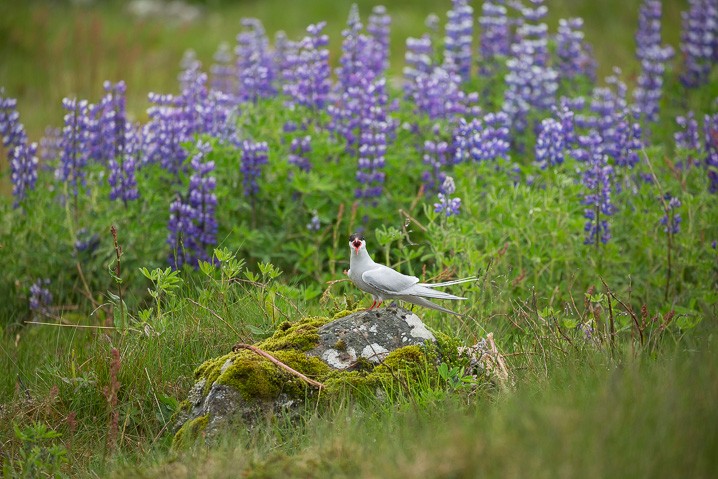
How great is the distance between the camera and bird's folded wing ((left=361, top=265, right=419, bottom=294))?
3.27 meters

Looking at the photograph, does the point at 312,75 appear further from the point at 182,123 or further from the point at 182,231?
the point at 182,231

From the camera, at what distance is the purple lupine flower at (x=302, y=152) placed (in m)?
5.52

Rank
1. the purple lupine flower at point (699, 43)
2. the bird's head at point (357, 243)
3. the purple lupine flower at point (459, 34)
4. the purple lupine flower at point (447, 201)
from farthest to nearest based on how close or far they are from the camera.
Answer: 1. the purple lupine flower at point (699, 43)
2. the purple lupine flower at point (459, 34)
3. the purple lupine flower at point (447, 201)
4. the bird's head at point (357, 243)

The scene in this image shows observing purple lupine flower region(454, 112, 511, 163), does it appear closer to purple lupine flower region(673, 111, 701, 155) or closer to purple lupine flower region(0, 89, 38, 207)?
purple lupine flower region(673, 111, 701, 155)

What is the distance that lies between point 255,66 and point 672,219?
364 centimetres

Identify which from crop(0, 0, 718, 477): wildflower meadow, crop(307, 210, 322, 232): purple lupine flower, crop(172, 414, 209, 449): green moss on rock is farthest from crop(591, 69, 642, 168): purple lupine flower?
crop(172, 414, 209, 449): green moss on rock

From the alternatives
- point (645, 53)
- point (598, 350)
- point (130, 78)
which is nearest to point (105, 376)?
point (598, 350)

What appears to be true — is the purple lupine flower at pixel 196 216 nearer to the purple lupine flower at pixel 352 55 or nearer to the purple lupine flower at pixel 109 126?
the purple lupine flower at pixel 109 126

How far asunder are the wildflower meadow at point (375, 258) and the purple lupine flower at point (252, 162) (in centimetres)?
2

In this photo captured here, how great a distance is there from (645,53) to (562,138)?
381 cm

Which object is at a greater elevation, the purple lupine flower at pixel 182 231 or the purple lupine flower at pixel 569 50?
the purple lupine flower at pixel 569 50

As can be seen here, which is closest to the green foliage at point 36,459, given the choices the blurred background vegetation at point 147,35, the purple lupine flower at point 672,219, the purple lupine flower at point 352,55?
the purple lupine flower at point 672,219

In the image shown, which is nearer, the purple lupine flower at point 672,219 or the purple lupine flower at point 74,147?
the purple lupine flower at point 672,219

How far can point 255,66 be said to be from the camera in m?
6.80
